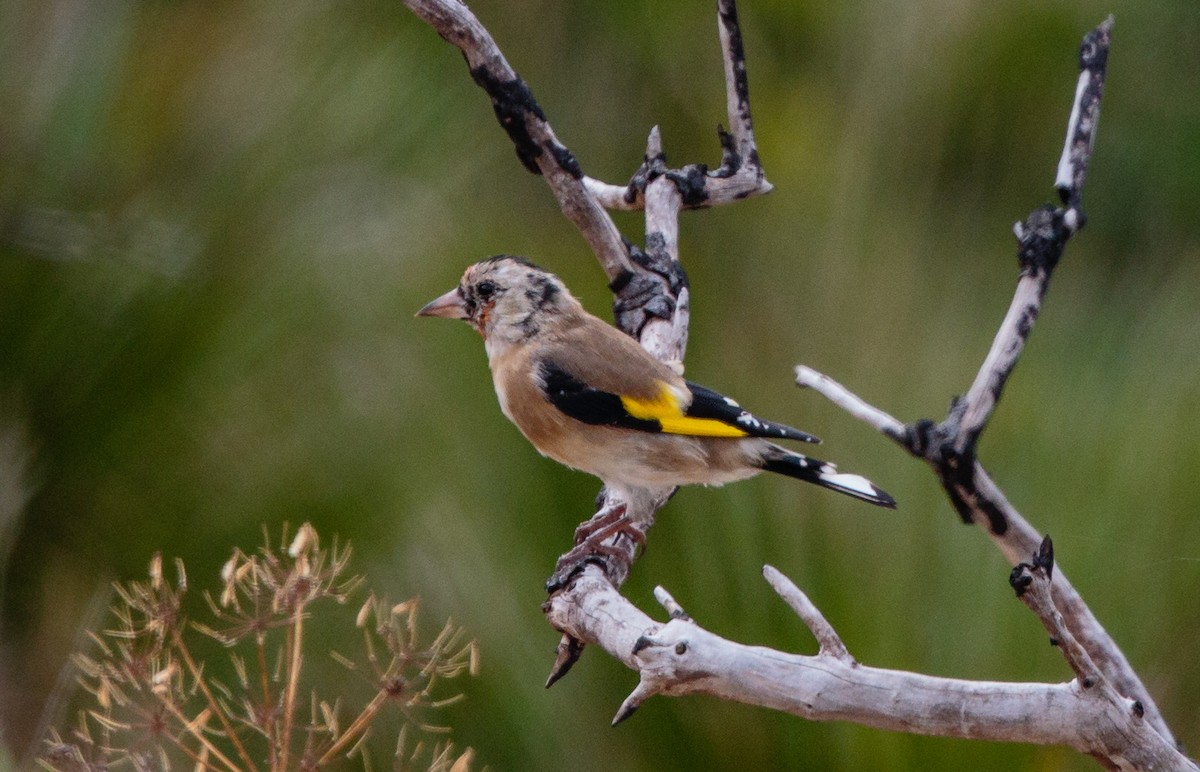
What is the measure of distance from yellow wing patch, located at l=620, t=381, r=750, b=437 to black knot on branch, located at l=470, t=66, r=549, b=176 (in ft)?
1.22

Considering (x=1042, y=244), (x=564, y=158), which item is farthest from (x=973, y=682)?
(x=564, y=158)

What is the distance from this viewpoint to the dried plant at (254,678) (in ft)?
4.27

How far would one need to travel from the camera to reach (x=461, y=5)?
5.60 feet

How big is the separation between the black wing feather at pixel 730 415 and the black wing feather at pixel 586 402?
0.23ft

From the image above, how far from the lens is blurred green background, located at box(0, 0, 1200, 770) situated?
157 centimetres

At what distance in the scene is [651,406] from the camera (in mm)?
1990

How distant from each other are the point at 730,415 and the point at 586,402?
0.24 m

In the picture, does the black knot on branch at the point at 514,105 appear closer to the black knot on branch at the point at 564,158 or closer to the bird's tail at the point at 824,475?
the black knot on branch at the point at 564,158

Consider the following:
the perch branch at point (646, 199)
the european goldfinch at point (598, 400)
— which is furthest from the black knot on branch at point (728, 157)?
the european goldfinch at point (598, 400)

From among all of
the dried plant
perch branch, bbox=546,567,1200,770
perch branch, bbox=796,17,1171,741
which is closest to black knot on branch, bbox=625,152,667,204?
the dried plant

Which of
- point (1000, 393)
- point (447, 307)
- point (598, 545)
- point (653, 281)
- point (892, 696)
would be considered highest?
point (653, 281)

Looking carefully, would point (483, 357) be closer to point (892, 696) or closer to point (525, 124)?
point (525, 124)

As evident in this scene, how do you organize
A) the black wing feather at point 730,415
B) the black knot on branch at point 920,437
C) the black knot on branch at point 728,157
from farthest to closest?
the black knot on branch at point 728,157, the black wing feather at point 730,415, the black knot on branch at point 920,437

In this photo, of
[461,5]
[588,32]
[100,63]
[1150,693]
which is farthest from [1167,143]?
[100,63]
